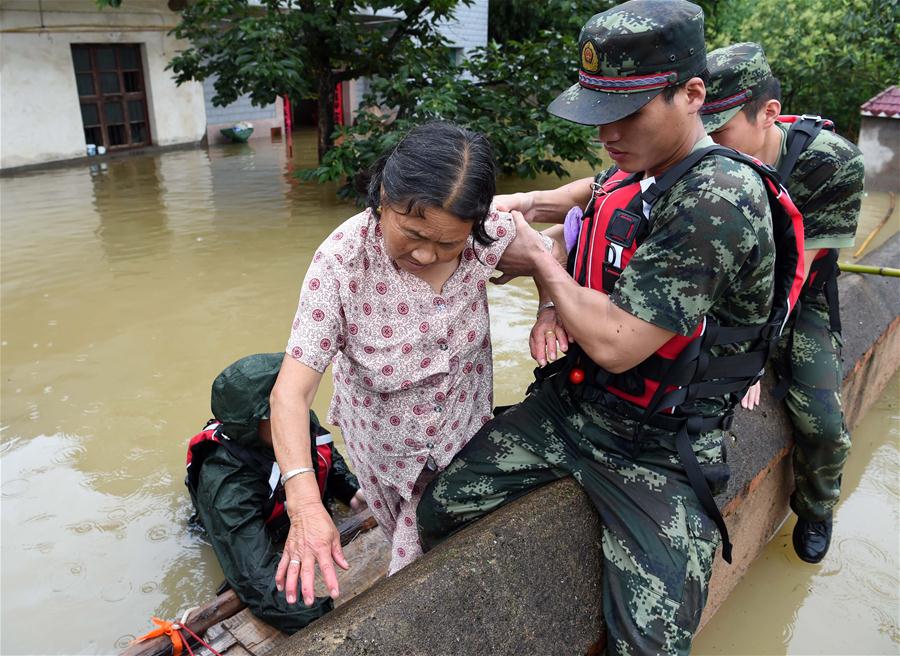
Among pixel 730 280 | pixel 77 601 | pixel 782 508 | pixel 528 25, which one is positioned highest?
pixel 528 25

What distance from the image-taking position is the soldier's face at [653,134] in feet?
6.06

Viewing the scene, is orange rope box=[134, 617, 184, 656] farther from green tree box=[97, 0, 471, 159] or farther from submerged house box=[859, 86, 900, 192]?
submerged house box=[859, 86, 900, 192]

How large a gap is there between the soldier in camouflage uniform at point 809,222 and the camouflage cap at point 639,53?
0.99m

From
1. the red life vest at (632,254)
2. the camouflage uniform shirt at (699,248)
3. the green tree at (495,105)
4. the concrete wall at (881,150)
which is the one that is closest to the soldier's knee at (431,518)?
the red life vest at (632,254)

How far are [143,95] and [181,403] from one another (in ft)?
36.6

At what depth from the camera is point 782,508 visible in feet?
11.5

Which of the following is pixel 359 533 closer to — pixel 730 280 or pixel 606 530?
pixel 606 530

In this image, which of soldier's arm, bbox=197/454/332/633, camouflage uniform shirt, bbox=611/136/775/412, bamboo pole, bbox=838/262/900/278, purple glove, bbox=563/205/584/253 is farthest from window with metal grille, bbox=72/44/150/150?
camouflage uniform shirt, bbox=611/136/775/412

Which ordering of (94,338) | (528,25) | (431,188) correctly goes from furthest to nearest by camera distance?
(528,25) < (94,338) < (431,188)

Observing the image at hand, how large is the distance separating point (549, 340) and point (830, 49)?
1343 centimetres

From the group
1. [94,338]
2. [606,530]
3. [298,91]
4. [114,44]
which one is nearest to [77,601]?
→ [606,530]

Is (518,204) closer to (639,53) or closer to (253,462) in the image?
(639,53)

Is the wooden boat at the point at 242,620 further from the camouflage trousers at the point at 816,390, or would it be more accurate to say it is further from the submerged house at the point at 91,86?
the submerged house at the point at 91,86

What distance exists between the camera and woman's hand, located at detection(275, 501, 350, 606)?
173cm
